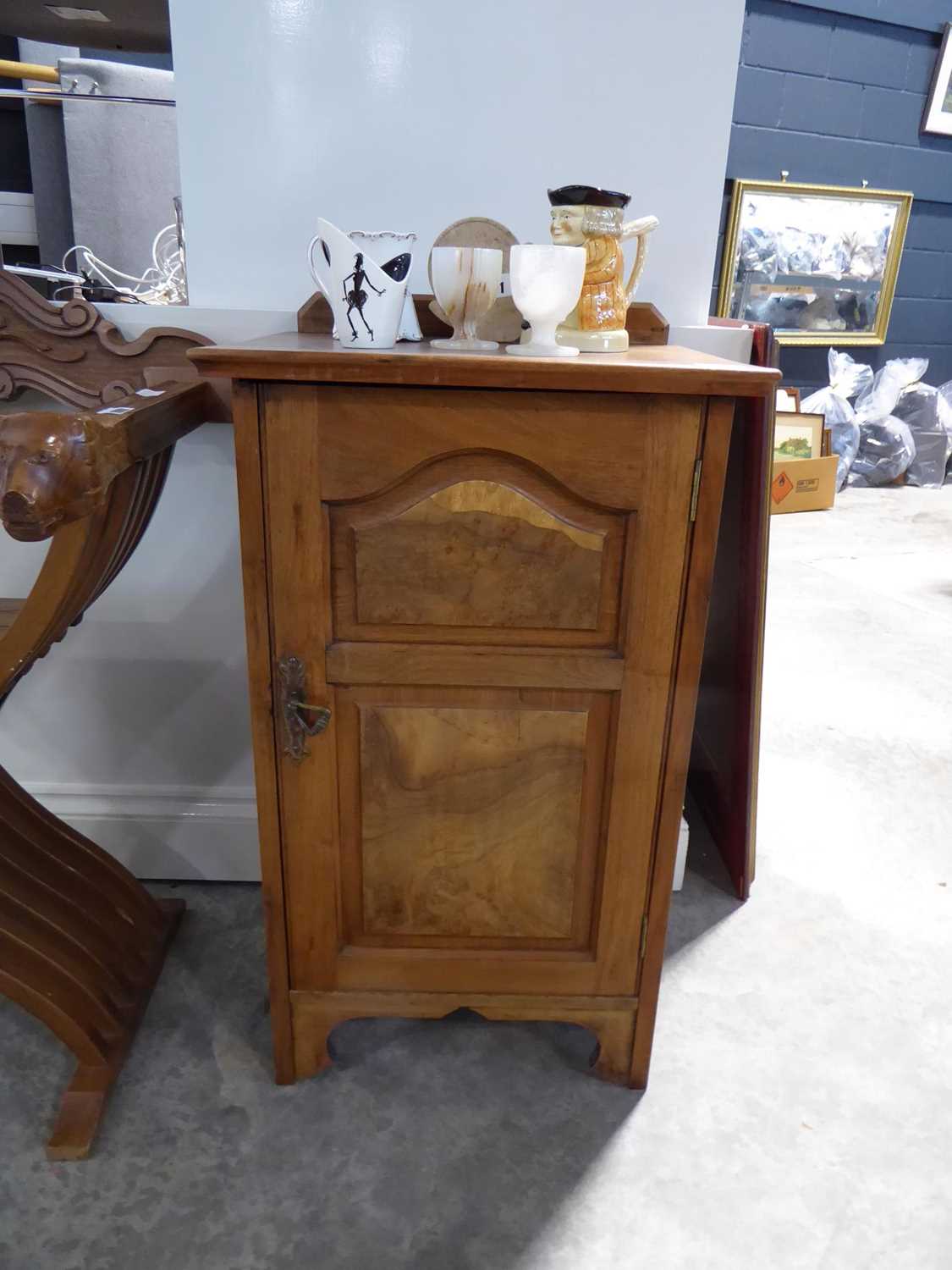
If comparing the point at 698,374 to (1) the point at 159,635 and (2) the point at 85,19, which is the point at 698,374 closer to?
(1) the point at 159,635

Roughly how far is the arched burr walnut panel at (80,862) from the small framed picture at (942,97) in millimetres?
4617

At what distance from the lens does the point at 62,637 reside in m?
1.15

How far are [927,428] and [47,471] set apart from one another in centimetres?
505

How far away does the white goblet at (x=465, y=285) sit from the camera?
1023 mm

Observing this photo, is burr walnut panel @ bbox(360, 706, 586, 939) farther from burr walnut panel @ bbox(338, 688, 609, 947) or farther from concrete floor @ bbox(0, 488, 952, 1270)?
concrete floor @ bbox(0, 488, 952, 1270)

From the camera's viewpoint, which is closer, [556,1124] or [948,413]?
[556,1124]

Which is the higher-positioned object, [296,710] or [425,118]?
[425,118]

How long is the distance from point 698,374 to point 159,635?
104cm

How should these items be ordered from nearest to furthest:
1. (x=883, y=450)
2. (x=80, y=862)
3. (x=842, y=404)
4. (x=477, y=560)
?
(x=477, y=560) < (x=80, y=862) < (x=842, y=404) < (x=883, y=450)

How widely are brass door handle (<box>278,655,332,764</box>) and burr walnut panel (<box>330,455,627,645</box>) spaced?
7 centimetres

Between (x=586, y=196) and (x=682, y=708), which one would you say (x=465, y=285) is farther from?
(x=682, y=708)

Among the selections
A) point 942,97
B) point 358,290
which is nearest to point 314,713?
point 358,290

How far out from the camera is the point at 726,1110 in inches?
48.5

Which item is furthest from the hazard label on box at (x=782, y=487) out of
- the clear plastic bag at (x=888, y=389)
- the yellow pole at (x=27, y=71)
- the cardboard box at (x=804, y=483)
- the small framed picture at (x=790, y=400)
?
the yellow pole at (x=27, y=71)
